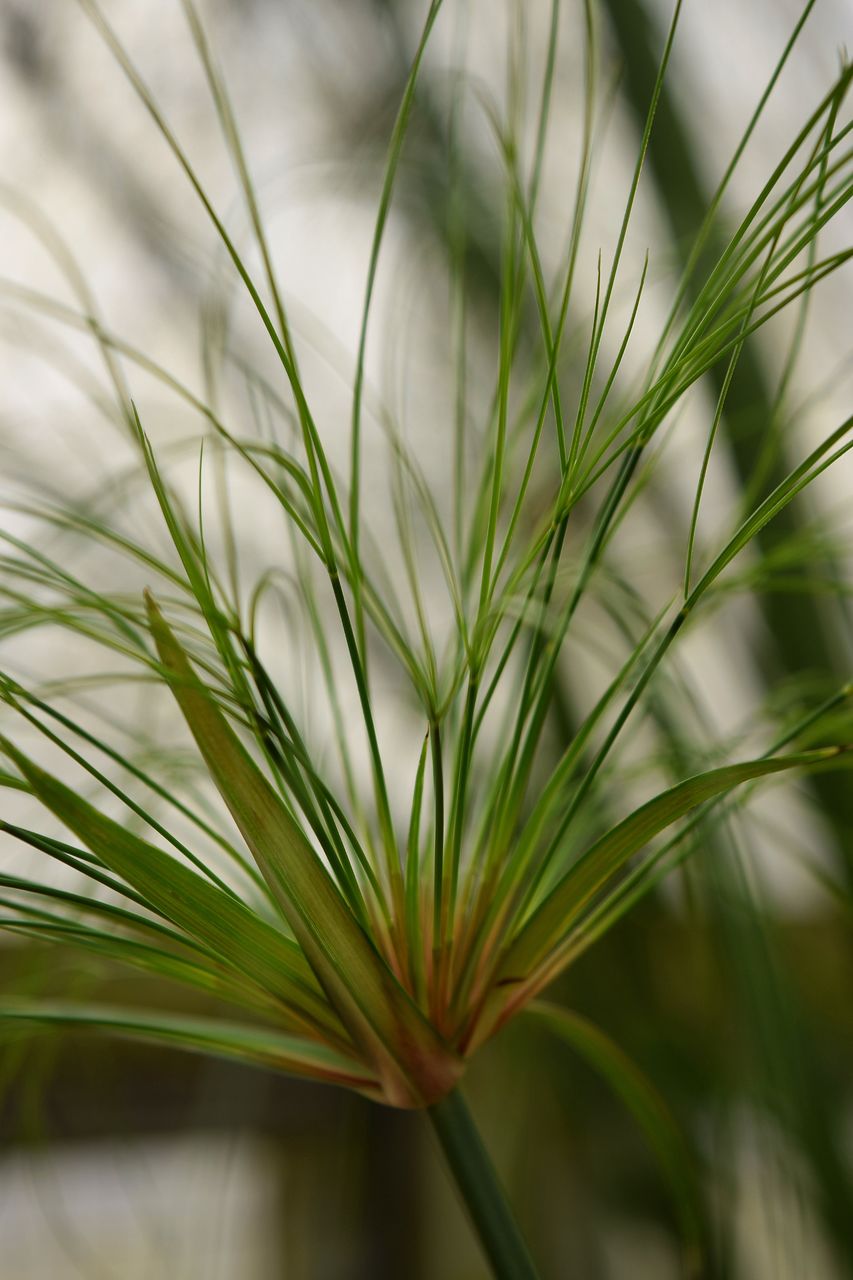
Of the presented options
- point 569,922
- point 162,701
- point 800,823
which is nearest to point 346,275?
point 162,701

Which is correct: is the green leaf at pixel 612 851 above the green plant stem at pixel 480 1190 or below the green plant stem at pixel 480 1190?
above

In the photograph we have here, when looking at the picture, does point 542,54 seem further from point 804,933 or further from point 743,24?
point 804,933

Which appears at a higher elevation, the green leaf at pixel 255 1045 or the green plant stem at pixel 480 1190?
the green leaf at pixel 255 1045

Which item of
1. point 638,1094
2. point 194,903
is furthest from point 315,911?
point 638,1094

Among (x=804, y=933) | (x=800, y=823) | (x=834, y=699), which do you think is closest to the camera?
(x=834, y=699)

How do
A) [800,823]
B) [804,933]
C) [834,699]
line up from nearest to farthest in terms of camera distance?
[834,699], [804,933], [800,823]

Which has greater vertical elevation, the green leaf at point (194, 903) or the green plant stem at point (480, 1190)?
the green leaf at point (194, 903)

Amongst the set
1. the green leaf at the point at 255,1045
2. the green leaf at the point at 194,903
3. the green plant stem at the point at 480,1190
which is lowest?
the green plant stem at the point at 480,1190
